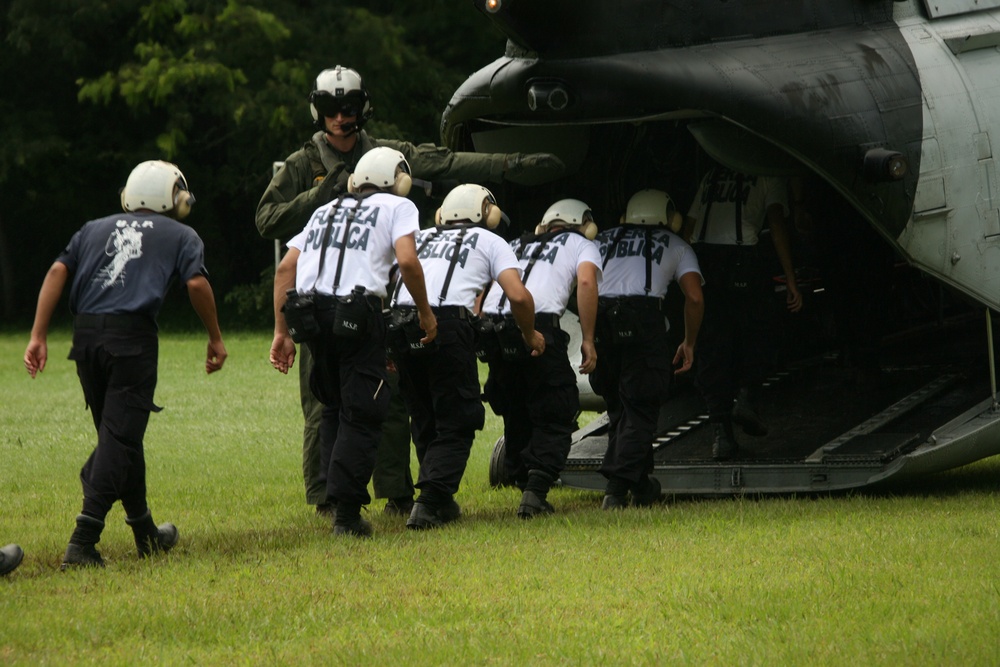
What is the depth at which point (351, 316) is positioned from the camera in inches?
286

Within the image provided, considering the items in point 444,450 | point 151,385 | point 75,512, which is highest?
point 151,385

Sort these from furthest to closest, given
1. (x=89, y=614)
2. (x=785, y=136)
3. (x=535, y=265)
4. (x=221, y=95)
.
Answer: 1. (x=221, y=95)
2. (x=535, y=265)
3. (x=785, y=136)
4. (x=89, y=614)

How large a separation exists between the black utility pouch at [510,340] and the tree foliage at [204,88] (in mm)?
18097

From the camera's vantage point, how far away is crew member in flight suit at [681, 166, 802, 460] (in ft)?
30.2

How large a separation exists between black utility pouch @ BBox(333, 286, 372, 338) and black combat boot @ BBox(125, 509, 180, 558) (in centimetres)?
125

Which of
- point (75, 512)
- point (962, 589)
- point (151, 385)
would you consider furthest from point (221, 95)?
point (962, 589)

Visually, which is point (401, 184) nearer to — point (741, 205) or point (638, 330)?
point (638, 330)

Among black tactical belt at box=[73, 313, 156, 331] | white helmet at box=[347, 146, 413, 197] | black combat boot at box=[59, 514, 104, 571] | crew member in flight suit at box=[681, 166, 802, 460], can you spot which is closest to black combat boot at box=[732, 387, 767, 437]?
crew member in flight suit at box=[681, 166, 802, 460]

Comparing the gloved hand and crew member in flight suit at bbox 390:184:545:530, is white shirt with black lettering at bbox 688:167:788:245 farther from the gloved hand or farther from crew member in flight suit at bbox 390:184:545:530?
crew member in flight suit at bbox 390:184:545:530

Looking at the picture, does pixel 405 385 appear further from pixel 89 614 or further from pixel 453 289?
pixel 89 614

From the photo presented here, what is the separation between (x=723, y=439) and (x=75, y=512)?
386 cm

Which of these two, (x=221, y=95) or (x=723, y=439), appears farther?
(x=221, y=95)

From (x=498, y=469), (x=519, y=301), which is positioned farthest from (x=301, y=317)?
(x=498, y=469)

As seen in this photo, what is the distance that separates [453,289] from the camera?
7.89m
